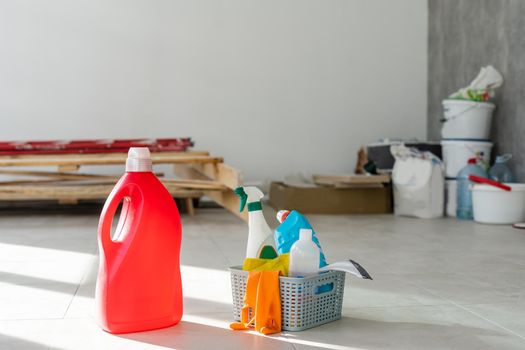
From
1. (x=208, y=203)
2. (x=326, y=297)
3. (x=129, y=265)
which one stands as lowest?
(x=208, y=203)

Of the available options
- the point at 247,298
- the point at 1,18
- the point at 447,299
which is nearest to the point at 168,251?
the point at 247,298

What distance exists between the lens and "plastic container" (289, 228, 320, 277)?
64.1 inches

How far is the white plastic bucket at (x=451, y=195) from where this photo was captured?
4.39 metres

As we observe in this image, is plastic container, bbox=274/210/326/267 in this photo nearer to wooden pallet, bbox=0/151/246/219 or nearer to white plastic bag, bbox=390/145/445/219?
wooden pallet, bbox=0/151/246/219

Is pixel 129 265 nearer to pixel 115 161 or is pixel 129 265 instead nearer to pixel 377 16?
pixel 115 161

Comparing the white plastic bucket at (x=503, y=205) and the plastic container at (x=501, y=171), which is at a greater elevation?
the plastic container at (x=501, y=171)

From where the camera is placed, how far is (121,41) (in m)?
5.16

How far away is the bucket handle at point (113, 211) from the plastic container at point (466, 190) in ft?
9.93

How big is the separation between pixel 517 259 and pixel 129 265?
67.6 inches

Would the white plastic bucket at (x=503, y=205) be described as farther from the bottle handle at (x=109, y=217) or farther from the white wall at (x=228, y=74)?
the bottle handle at (x=109, y=217)

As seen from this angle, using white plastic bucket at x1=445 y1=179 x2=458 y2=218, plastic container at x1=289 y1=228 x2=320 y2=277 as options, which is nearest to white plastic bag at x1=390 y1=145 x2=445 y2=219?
white plastic bucket at x1=445 y1=179 x2=458 y2=218

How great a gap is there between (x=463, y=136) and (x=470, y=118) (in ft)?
0.41

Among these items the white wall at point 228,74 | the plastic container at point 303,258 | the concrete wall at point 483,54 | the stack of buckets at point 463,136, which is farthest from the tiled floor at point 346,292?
the white wall at point 228,74

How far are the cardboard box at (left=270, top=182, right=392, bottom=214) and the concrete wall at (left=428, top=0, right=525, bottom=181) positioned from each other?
89 cm
